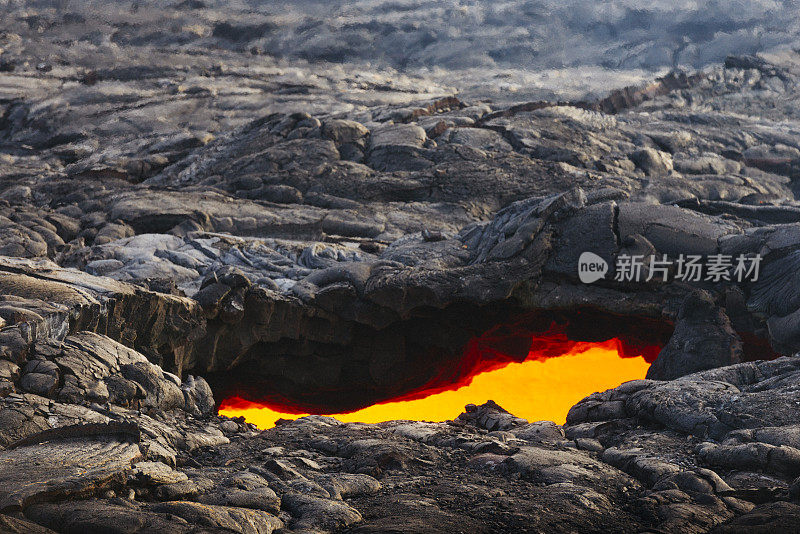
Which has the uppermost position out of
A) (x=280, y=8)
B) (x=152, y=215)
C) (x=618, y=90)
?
(x=280, y=8)

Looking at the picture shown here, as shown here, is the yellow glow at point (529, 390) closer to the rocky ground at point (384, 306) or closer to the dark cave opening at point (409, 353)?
the dark cave opening at point (409, 353)

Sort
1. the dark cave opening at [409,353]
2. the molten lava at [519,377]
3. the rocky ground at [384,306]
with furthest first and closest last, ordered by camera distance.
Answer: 1. the molten lava at [519,377]
2. the dark cave opening at [409,353]
3. the rocky ground at [384,306]

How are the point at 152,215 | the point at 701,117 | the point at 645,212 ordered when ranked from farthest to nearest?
the point at 701,117 < the point at 152,215 < the point at 645,212

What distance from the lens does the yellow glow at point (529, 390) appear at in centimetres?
1528

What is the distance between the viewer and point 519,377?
53.4 ft

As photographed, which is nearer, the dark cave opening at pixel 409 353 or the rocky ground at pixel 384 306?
the rocky ground at pixel 384 306

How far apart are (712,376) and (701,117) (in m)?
18.4

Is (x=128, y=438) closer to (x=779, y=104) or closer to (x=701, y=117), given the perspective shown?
(x=701, y=117)

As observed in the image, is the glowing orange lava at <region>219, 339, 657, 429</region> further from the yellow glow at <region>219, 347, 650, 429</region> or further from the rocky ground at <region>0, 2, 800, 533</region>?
the rocky ground at <region>0, 2, 800, 533</region>

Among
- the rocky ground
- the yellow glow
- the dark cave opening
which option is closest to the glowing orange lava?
the yellow glow

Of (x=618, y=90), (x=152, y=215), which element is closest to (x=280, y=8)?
(x=618, y=90)

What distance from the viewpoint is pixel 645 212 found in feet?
48.2

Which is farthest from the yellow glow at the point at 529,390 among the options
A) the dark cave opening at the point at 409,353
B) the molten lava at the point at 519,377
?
the dark cave opening at the point at 409,353

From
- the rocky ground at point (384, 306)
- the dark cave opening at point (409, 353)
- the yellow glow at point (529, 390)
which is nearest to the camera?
the rocky ground at point (384, 306)
